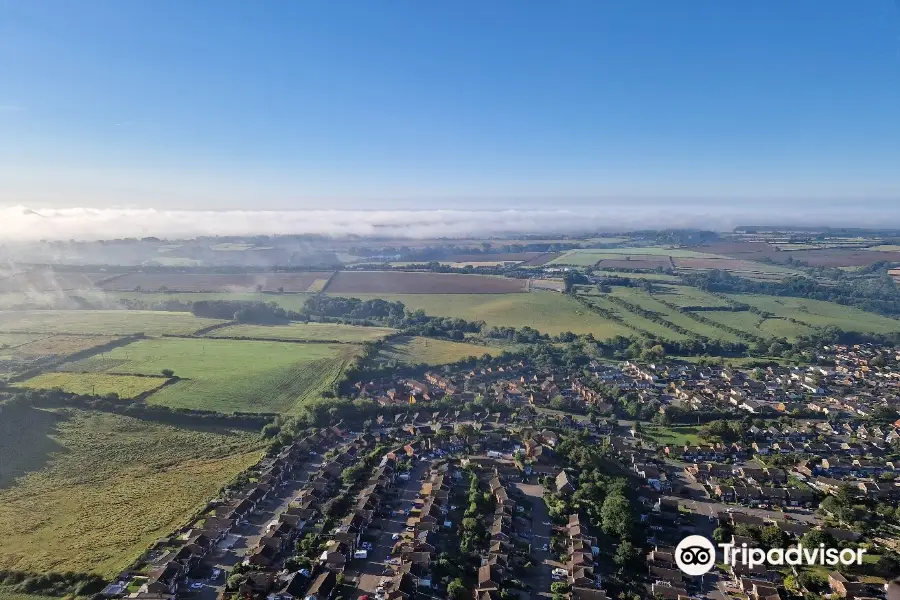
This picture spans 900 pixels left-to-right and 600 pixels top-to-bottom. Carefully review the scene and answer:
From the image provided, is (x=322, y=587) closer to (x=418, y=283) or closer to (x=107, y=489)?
(x=107, y=489)

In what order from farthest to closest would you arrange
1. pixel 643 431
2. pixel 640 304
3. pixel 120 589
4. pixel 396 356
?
1. pixel 640 304
2. pixel 396 356
3. pixel 643 431
4. pixel 120 589

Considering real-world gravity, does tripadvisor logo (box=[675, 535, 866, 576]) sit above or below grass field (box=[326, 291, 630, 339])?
below

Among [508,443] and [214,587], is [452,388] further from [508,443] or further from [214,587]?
[214,587]

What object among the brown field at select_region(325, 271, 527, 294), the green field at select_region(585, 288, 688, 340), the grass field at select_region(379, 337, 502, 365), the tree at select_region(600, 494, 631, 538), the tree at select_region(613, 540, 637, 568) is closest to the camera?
the tree at select_region(613, 540, 637, 568)

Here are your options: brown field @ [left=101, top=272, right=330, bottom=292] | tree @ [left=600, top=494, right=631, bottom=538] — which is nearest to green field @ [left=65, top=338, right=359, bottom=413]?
tree @ [left=600, top=494, right=631, bottom=538]

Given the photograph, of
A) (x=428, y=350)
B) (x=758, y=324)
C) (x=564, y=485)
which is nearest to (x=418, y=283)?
(x=428, y=350)

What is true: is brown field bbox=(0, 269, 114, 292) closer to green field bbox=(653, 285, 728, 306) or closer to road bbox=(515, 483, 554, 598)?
road bbox=(515, 483, 554, 598)

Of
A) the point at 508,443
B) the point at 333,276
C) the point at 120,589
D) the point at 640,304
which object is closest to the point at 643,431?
the point at 508,443
